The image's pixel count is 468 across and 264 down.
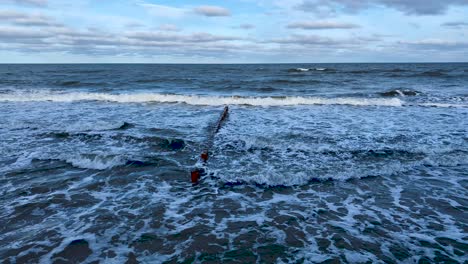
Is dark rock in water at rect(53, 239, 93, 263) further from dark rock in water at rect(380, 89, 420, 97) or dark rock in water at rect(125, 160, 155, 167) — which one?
dark rock in water at rect(380, 89, 420, 97)

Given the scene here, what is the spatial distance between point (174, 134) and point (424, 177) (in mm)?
8773

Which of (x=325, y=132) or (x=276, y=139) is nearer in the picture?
(x=276, y=139)

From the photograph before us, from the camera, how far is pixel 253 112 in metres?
20.0

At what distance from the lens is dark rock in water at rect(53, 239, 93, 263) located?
5.23 meters

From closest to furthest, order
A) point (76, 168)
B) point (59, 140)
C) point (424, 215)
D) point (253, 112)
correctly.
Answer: point (424, 215) < point (76, 168) < point (59, 140) < point (253, 112)

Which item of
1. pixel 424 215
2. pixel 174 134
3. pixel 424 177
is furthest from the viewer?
pixel 174 134

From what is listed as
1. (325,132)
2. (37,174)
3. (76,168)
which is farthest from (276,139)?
(37,174)

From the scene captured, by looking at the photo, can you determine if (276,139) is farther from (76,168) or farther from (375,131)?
(76,168)

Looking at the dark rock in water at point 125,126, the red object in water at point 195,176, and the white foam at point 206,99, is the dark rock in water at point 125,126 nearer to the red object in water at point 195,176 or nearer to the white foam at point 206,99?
the red object in water at point 195,176

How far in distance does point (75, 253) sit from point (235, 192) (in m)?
3.64

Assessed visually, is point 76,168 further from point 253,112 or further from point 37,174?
point 253,112

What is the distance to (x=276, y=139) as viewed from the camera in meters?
12.7

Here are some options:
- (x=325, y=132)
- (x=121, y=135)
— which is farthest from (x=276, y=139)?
(x=121, y=135)

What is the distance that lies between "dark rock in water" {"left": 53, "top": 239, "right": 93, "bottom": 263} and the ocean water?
0.06 feet
